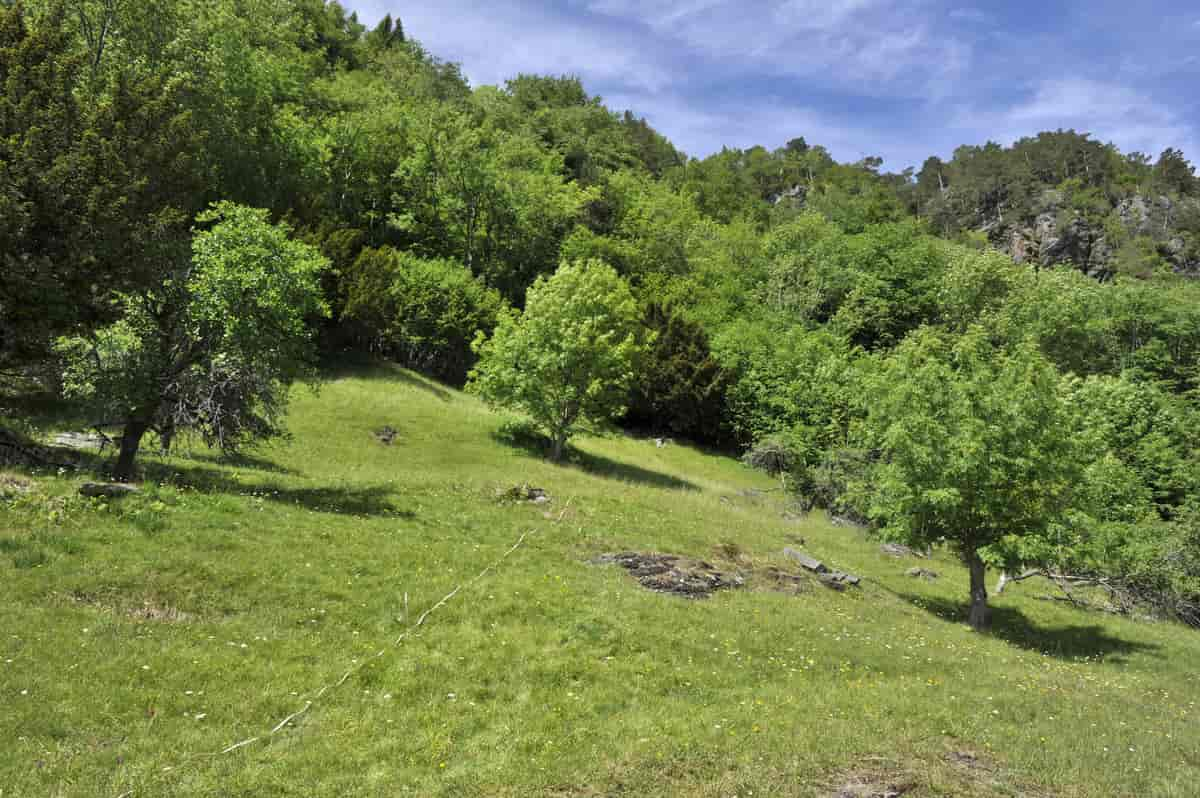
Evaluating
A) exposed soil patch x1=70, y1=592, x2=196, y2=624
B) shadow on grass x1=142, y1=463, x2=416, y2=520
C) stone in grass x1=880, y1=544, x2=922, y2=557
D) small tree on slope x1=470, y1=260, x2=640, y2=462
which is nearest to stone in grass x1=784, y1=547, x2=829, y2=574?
stone in grass x1=880, y1=544, x2=922, y2=557

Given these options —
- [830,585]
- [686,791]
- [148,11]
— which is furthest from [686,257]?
[686,791]

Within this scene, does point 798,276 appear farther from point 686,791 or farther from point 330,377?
point 686,791

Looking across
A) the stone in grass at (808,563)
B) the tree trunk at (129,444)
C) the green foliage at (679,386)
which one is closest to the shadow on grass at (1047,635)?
the stone in grass at (808,563)

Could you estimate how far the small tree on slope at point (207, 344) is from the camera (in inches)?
805

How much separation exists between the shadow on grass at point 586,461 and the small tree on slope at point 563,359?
844 millimetres

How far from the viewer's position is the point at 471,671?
12.9 meters

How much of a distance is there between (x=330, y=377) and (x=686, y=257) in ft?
156

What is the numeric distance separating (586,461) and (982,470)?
23.1 meters

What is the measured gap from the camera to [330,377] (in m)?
46.2

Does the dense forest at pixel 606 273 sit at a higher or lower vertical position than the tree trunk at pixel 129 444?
higher

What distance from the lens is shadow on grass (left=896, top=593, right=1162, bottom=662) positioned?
24.5 meters

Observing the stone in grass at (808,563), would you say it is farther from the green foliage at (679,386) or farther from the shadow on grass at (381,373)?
the green foliage at (679,386)

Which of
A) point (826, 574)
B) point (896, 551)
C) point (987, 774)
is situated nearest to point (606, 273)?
point (896, 551)

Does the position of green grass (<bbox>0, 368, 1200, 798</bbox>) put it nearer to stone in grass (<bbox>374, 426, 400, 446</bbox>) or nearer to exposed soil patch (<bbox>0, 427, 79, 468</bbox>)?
exposed soil patch (<bbox>0, 427, 79, 468</bbox>)
